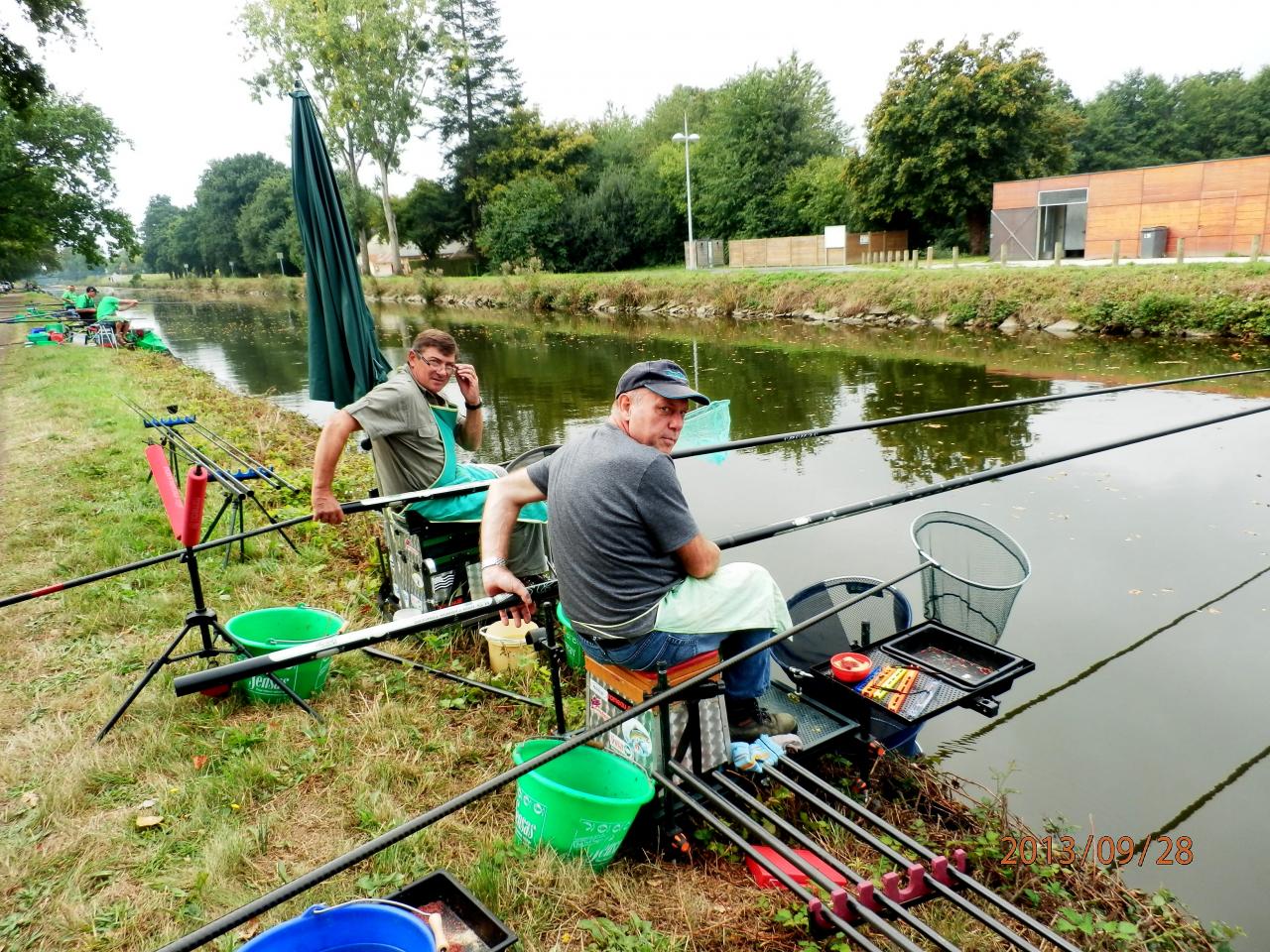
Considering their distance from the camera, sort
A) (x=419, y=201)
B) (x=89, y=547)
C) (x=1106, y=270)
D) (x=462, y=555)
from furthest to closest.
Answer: (x=419, y=201) → (x=1106, y=270) → (x=89, y=547) → (x=462, y=555)

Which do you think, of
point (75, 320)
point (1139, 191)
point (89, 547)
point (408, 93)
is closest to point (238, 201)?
point (408, 93)

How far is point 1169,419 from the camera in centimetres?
1034

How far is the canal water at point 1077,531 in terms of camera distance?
154 inches

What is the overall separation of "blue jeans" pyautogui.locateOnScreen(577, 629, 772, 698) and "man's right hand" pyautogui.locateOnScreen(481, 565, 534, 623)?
21cm

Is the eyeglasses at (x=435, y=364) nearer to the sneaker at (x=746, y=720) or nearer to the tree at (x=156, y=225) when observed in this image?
the sneaker at (x=746, y=720)

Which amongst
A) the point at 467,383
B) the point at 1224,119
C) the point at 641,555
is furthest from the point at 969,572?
the point at 1224,119

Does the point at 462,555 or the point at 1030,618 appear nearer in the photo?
the point at 462,555

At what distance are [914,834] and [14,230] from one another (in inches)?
1669

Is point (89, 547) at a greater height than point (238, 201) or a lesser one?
lesser

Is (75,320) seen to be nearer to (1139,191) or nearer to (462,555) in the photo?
(462,555)

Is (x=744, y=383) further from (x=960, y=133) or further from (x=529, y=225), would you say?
(x=529, y=225)

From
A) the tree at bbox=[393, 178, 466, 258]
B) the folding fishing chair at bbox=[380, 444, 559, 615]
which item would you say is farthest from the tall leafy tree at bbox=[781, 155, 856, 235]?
the folding fishing chair at bbox=[380, 444, 559, 615]

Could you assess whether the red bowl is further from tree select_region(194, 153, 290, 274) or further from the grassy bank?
tree select_region(194, 153, 290, 274)

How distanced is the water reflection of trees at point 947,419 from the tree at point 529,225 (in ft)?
103
